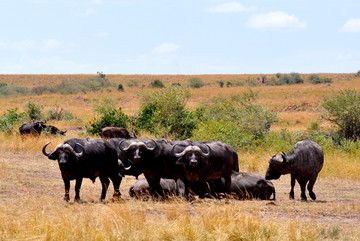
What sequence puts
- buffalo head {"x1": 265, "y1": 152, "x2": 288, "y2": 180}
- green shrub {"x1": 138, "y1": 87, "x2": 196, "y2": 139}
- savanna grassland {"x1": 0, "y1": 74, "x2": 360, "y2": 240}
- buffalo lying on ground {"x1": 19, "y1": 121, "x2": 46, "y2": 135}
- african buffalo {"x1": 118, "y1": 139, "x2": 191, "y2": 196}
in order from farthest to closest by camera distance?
buffalo lying on ground {"x1": 19, "y1": 121, "x2": 46, "y2": 135}
green shrub {"x1": 138, "y1": 87, "x2": 196, "y2": 139}
buffalo head {"x1": 265, "y1": 152, "x2": 288, "y2": 180}
african buffalo {"x1": 118, "y1": 139, "x2": 191, "y2": 196}
savanna grassland {"x1": 0, "y1": 74, "x2": 360, "y2": 240}

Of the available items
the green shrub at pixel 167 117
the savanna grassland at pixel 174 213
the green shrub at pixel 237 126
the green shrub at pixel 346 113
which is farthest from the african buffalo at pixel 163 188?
the green shrub at pixel 346 113

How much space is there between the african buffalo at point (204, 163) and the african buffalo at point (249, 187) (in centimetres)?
31

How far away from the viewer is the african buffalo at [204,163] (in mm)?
10609

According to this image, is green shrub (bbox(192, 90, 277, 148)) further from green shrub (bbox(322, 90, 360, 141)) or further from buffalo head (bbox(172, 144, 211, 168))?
buffalo head (bbox(172, 144, 211, 168))

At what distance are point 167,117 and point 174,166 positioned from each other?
12081mm

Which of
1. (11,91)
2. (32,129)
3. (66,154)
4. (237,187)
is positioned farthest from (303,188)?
(11,91)

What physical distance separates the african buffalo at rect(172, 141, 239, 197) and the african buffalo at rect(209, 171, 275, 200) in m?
0.31

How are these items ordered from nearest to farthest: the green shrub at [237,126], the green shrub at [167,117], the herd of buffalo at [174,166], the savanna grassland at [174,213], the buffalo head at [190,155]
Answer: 1. the savanna grassland at [174,213]
2. the buffalo head at [190,155]
3. the herd of buffalo at [174,166]
4. the green shrub at [237,126]
5. the green shrub at [167,117]

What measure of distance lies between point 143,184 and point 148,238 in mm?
4227

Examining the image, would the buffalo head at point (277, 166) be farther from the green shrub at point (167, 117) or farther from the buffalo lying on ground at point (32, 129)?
the buffalo lying on ground at point (32, 129)

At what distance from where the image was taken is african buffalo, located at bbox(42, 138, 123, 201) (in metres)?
10.4

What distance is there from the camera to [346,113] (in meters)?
20.6

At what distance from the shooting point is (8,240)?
7.13 metres

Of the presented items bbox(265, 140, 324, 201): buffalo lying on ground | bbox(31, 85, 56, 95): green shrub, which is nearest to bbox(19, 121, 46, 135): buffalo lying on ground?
bbox(265, 140, 324, 201): buffalo lying on ground
